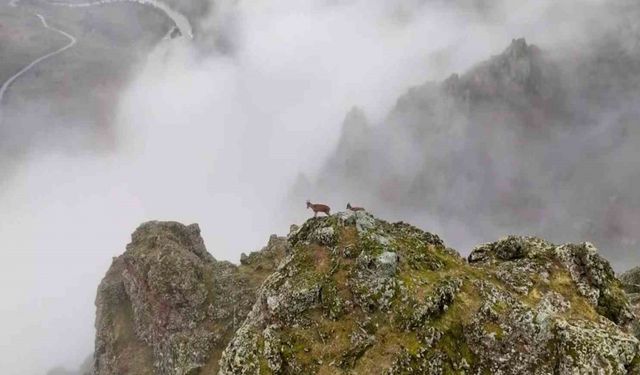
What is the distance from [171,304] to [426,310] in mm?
39154

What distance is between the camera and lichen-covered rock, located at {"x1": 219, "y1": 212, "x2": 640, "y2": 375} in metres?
22.4

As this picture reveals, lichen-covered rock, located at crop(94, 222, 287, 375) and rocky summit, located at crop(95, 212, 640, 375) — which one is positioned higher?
lichen-covered rock, located at crop(94, 222, 287, 375)

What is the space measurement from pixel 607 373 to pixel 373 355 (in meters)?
9.74

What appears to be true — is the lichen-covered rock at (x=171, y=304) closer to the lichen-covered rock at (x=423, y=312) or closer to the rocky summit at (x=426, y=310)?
the rocky summit at (x=426, y=310)

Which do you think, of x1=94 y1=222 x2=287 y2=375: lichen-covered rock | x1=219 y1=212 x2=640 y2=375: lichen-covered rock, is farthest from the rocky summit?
x1=94 y1=222 x2=287 y2=375: lichen-covered rock

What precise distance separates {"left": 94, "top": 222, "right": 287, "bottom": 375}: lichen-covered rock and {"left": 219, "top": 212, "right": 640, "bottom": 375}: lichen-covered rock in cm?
2760

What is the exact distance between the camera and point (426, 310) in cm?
2377

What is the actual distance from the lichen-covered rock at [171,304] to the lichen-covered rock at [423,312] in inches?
1086

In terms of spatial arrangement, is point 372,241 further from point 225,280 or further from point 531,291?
point 225,280

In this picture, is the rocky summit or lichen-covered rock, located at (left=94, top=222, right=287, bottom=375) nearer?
the rocky summit

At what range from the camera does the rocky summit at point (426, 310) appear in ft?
73.5

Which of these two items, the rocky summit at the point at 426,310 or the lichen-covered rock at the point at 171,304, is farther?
the lichen-covered rock at the point at 171,304

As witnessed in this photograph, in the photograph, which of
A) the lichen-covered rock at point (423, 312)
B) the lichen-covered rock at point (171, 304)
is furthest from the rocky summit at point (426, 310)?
the lichen-covered rock at point (171, 304)

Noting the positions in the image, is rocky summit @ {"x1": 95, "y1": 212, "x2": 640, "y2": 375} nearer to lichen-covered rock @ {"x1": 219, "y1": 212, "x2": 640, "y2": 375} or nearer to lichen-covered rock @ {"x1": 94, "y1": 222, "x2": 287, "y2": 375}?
lichen-covered rock @ {"x1": 219, "y1": 212, "x2": 640, "y2": 375}
